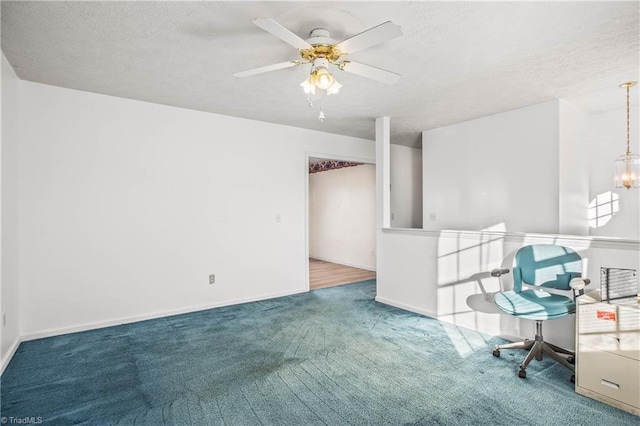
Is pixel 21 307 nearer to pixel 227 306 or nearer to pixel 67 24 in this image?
pixel 227 306

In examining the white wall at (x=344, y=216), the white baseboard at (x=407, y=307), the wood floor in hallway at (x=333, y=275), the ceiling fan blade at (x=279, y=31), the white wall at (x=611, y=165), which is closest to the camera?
the ceiling fan blade at (x=279, y=31)

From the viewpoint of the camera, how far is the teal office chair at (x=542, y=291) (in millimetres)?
2479

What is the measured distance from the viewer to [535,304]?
2.58 meters

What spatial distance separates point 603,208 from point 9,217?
253 inches

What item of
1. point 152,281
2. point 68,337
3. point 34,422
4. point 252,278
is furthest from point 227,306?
point 34,422

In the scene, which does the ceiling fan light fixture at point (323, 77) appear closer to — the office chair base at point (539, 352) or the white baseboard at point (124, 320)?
the office chair base at point (539, 352)

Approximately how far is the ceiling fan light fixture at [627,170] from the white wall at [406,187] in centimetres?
305

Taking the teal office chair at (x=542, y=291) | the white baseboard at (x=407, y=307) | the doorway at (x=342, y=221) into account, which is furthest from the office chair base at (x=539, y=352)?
the doorway at (x=342, y=221)

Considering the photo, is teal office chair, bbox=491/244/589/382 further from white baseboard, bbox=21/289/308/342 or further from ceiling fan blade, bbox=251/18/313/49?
white baseboard, bbox=21/289/308/342

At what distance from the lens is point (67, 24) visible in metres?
2.20

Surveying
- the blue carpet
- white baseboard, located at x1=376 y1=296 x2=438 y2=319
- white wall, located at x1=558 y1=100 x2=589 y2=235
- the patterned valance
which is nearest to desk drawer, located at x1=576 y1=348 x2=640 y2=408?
the blue carpet

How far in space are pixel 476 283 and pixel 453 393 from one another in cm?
150

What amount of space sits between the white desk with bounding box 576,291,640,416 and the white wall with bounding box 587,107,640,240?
8.49ft

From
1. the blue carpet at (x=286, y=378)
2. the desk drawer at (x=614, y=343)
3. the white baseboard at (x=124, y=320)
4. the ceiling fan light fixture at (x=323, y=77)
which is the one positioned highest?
the ceiling fan light fixture at (x=323, y=77)
